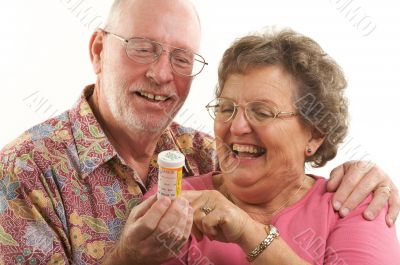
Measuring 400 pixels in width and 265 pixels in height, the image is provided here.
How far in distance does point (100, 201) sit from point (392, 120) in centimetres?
161

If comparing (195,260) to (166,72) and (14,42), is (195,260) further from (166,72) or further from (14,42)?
(14,42)

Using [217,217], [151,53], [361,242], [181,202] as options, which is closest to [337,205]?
[361,242]

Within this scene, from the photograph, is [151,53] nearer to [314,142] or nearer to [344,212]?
[314,142]

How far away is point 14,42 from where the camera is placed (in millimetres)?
2389

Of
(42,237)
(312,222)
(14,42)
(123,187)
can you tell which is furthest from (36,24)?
(312,222)

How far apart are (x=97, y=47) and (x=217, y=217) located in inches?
34.1

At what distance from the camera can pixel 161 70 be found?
1.62 m

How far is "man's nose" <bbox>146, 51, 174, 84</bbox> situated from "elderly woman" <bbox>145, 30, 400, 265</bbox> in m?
0.18

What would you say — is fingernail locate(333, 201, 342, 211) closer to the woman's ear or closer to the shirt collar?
the woman's ear

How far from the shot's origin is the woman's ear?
61.4 inches

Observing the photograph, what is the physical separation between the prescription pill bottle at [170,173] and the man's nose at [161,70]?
47cm

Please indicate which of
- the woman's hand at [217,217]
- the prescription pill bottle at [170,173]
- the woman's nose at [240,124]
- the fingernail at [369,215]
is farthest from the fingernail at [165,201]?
the fingernail at [369,215]

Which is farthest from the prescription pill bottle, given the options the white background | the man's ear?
the white background

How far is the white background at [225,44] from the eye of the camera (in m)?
2.39
